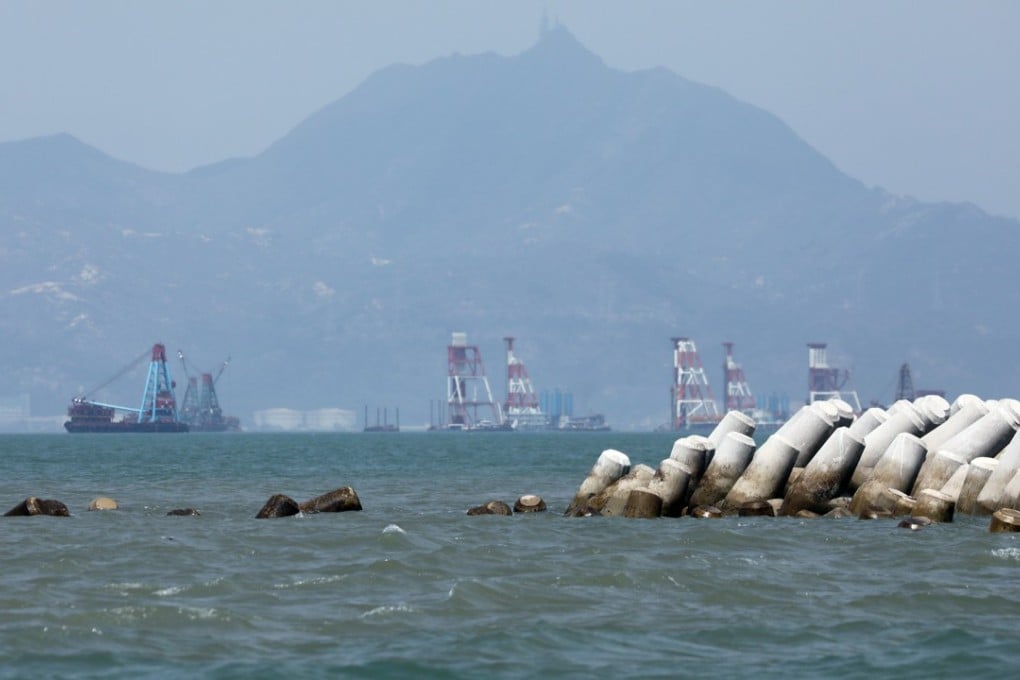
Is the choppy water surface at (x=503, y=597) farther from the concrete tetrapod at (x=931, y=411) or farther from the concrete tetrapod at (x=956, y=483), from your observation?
the concrete tetrapod at (x=931, y=411)

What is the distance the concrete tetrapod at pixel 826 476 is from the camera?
3666 centimetres

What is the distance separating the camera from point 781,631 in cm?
2177

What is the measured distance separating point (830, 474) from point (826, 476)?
117mm

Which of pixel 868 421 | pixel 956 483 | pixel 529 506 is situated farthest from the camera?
pixel 868 421

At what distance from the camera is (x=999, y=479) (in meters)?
34.6

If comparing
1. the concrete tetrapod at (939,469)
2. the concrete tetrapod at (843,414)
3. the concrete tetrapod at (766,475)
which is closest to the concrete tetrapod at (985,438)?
the concrete tetrapod at (939,469)

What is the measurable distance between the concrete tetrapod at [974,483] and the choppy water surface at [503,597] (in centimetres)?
99

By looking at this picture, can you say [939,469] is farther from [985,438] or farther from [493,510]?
[493,510]

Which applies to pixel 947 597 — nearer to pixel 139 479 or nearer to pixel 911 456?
pixel 911 456

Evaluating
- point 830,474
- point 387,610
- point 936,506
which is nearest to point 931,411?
point 830,474

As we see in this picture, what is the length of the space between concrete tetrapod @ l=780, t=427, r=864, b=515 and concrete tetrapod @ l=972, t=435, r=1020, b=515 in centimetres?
285

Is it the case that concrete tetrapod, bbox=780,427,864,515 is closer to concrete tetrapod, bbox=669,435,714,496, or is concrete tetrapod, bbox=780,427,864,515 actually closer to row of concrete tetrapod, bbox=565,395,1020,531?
row of concrete tetrapod, bbox=565,395,1020,531

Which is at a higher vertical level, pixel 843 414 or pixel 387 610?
pixel 843 414

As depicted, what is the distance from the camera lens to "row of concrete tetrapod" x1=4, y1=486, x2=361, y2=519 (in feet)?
128
